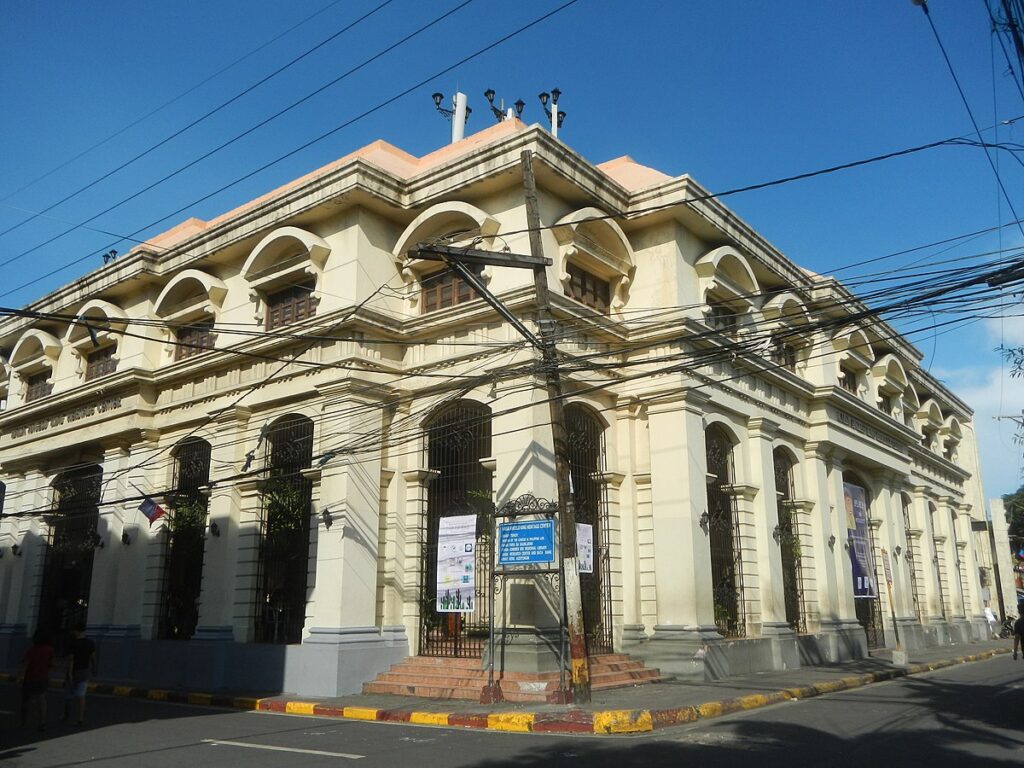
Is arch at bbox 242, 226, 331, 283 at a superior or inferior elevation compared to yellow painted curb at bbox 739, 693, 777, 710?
superior

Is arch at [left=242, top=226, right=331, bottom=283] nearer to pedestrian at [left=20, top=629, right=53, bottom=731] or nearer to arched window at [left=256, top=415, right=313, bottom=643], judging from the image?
arched window at [left=256, top=415, right=313, bottom=643]

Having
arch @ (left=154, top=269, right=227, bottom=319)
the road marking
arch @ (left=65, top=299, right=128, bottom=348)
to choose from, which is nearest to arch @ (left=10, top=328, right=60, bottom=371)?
arch @ (left=65, top=299, right=128, bottom=348)

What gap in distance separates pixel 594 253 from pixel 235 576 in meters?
10.1

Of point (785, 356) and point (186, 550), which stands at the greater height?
point (785, 356)

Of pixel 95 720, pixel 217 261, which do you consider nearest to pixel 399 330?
pixel 217 261

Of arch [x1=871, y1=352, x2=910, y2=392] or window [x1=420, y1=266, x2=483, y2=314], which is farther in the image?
arch [x1=871, y1=352, x2=910, y2=392]

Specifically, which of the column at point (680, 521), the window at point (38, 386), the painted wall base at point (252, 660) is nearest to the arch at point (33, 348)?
the window at point (38, 386)

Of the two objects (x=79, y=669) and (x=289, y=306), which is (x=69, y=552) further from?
(x=79, y=669)

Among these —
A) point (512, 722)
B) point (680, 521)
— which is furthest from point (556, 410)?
point (680, 521)

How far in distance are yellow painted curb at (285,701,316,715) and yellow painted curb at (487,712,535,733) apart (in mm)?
3696

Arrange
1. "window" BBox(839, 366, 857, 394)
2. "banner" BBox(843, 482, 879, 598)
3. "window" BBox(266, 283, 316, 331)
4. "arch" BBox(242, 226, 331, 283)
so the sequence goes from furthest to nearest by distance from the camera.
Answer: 1. "window" BBox(839, 366, 857, 394)
2. "banner" BBox(843, 482, 879, 598)
3. "window" BBox(266, 283, 316, 331)
4. "arch" BBox(242, 226, 331, 283)

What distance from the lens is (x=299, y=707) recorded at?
45.9 feet

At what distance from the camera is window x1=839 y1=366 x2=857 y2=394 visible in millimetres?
25225

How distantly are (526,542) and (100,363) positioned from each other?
51.0 feet
